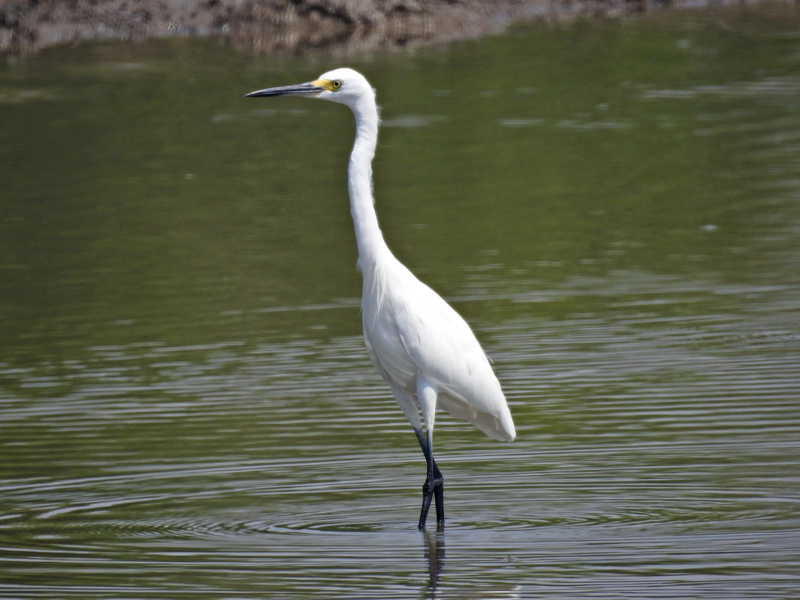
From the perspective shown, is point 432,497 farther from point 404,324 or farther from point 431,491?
point 404,324

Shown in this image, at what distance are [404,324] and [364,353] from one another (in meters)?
2.32

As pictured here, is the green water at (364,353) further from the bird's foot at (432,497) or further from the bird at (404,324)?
the bird at (404,324)

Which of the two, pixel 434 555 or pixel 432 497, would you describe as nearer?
pixel 434 555

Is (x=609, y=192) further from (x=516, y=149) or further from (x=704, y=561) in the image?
(x=704, y=561)

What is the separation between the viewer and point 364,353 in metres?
7.94

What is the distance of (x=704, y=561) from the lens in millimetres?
4934

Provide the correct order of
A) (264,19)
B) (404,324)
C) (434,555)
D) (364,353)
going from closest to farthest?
(434,555)
(404,324)
(364,353)
(264,19)

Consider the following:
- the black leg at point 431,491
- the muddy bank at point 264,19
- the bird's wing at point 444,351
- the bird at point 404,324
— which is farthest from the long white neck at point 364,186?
the muddy bank at point 264,19

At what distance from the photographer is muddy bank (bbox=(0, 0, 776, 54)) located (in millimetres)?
21469

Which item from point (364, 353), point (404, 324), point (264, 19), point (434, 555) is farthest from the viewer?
point (264, 19)

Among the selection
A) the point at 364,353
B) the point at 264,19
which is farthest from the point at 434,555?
the point at 264,19

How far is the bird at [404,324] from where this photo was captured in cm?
565

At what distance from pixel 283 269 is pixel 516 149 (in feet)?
13.5

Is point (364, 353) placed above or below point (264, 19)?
below
